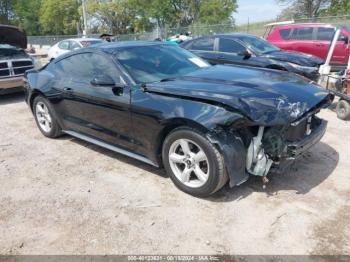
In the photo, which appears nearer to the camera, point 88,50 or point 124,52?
point 124,52

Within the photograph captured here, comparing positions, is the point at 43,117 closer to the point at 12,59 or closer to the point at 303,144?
the point at 12,59

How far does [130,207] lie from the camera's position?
3.68 m

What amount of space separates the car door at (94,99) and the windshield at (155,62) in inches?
7.4

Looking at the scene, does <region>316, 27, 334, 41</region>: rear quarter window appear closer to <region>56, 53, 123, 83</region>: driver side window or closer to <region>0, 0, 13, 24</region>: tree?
<region>56, 53, 123, 83</region>: driver side window

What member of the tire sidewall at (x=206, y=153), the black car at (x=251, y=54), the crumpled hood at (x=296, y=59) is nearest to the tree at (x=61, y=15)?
the black car at (x=251, y=54)

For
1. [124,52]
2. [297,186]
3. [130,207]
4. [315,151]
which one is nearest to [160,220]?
[130,207]

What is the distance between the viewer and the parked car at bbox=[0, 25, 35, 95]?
856 centimetres

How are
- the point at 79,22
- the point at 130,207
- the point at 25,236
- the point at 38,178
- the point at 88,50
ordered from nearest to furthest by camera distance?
the point at 25,236 < the point at 130,207 < the point at 38,178 < the point at 88,50 < the point at 79,22

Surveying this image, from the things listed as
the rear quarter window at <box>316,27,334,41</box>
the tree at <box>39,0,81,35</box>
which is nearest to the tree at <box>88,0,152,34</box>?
the tree at <box>39,0,81,35</box>

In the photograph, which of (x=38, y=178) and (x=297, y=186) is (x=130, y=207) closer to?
(x=38, y=178)

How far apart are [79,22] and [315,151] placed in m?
63.8

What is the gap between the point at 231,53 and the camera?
8977mm

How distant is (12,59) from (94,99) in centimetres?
538

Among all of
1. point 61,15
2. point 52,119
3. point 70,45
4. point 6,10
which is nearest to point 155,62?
point 52,119
